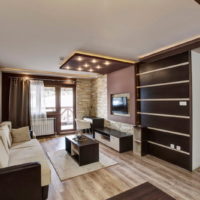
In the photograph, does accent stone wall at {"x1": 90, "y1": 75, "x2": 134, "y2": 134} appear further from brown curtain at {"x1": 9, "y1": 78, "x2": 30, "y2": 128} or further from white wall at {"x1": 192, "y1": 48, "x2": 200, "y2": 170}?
brown curtain at {"x1": 9, "y1": 78, "x2": 30, "y2": 128}

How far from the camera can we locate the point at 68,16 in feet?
5.65

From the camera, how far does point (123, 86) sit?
4293 millimetres

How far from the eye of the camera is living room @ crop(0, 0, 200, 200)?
165 cm

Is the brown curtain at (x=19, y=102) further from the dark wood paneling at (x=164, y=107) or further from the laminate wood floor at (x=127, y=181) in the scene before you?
the dark wood paneling at (x=164, y=107)

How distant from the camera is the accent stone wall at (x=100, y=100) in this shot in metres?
4.98

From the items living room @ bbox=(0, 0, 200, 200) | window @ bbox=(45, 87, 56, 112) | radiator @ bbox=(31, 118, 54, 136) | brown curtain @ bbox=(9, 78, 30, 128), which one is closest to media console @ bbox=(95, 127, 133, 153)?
living room @ bbox=(0, 0, 200, 200)

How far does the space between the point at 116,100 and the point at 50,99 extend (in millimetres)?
2756

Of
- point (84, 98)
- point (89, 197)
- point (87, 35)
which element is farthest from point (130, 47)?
point (84, 98)

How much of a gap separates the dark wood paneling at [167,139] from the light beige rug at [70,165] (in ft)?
3.84

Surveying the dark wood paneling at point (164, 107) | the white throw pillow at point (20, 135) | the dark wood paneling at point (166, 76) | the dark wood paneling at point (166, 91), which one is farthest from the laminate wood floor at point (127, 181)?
the dark wood paneling at point (166, 76)

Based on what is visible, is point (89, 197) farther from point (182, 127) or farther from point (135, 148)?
point (182, 127)

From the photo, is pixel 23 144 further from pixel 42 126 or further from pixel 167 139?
pixel 167 139

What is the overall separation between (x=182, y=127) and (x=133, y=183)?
4.96ft

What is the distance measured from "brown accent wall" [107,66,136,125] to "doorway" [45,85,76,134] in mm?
1878
